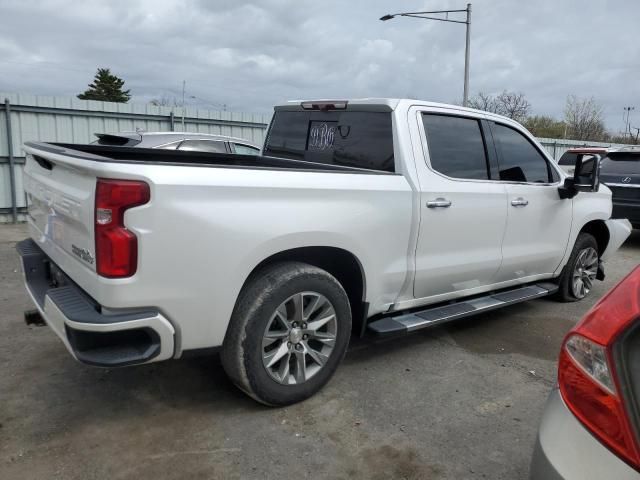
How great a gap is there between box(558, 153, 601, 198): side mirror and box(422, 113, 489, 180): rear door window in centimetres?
107

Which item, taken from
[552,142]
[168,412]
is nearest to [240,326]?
[168,412]

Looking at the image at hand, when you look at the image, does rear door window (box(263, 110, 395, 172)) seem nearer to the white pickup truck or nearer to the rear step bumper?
the white pickup truck

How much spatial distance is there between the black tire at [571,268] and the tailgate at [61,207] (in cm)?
460

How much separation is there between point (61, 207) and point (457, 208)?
2.60 m

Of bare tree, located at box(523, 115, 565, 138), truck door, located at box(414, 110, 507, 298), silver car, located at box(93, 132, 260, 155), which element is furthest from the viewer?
bare tree, located at box(523, 115, 565, 138)

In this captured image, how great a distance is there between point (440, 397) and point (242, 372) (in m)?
1.36

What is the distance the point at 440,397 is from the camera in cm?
353

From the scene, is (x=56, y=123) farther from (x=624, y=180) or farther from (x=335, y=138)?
(x=624, y=180)

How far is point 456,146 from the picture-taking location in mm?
4129

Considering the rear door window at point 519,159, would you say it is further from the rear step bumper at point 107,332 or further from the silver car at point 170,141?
the silver car at point 170,141

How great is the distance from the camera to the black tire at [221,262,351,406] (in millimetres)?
2953

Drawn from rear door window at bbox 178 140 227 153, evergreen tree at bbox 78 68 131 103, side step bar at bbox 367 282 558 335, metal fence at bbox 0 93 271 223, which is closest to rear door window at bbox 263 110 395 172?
side step bar at bbox 367 282 558 335

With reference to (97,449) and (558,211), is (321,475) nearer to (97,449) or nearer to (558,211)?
(97,449)

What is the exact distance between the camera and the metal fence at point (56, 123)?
1007 centimetres
